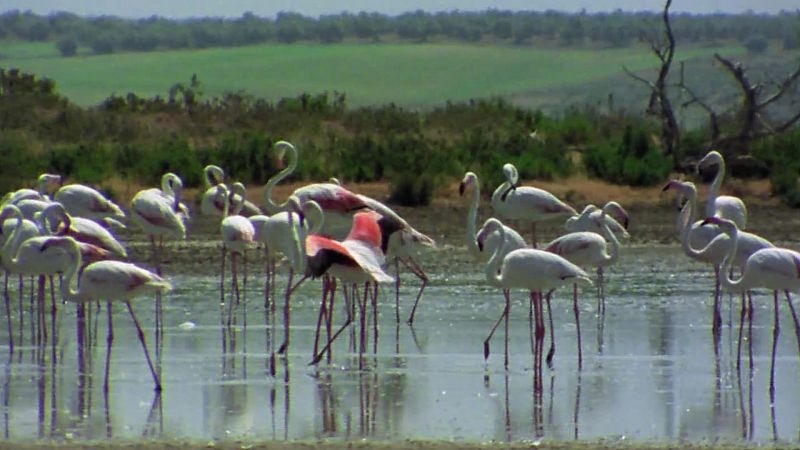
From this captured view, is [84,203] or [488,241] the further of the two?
[84,203]

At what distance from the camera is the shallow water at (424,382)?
9078 mm

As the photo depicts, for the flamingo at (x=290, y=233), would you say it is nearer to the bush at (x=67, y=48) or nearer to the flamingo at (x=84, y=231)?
the flamingo at (x=84, y=231)

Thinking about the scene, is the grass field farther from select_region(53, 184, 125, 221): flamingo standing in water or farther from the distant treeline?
select_region(53, 184, 125, 221): flamingo standing in water

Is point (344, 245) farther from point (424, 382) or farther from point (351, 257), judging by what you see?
point (424, 382)

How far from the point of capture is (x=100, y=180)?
2506cm

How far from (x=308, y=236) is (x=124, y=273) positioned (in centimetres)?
153

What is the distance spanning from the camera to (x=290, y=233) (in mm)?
11766

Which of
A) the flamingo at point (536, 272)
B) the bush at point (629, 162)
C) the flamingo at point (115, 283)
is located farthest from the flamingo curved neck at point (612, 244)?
the bush at point (629, 162)

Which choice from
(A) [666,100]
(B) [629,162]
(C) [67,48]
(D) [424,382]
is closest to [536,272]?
(D) [424,382]

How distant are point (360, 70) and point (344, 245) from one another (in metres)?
74.7

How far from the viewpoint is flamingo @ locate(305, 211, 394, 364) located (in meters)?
11.3

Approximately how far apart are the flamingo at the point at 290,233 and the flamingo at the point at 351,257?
187mm

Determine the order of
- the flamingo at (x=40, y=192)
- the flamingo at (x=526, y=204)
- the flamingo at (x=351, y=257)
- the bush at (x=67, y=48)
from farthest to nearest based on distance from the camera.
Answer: the bush at (x=67, y=48), the flamingo at (x=526, y=204), the flamingo at (x=40, y=192), the flamingo at (x=351, y=257)

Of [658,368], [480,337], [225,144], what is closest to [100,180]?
[225,144]
